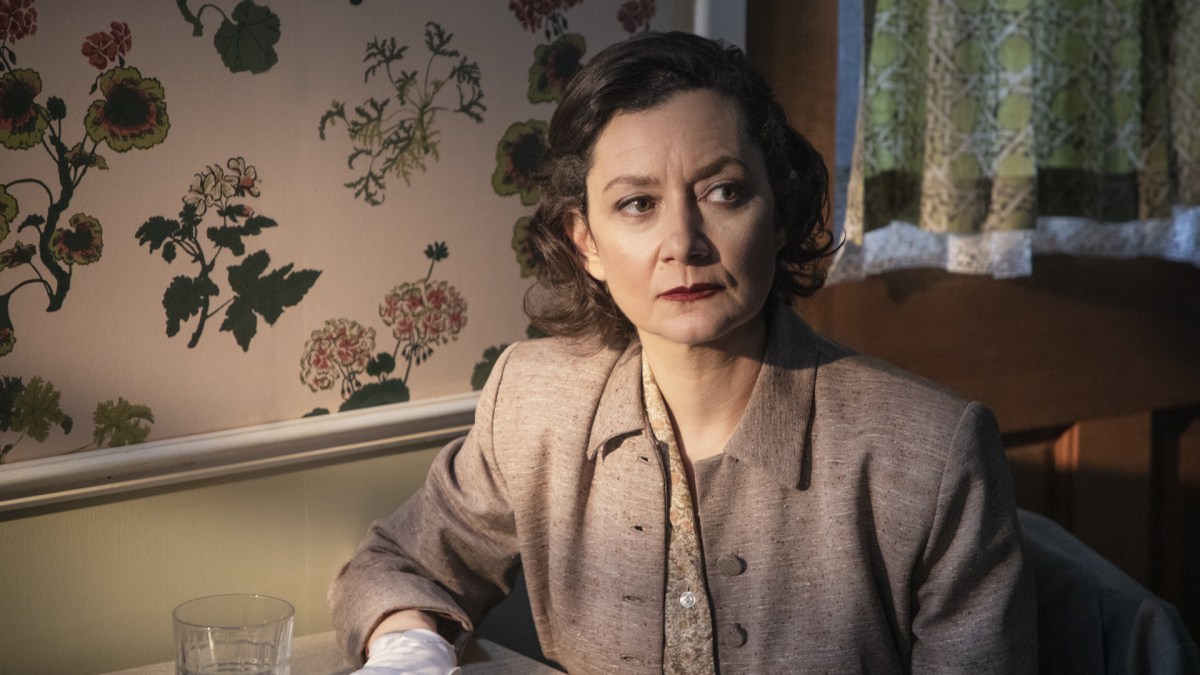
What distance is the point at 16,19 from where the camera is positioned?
55.4 inches

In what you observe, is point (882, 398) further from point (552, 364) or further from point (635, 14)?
point (635, 14)

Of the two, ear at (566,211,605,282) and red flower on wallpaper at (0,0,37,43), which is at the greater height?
red flower on wallpaper at (0,0,37,43)

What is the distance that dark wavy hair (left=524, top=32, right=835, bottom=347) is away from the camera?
4.64ft

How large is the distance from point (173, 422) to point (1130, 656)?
1.15 m

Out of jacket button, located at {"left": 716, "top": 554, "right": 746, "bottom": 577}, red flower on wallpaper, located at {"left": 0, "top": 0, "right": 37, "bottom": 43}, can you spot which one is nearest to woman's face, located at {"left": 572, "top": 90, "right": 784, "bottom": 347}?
jacket button, located at {"left": 716, "top": 554, "right": 746, "bottom": 577}

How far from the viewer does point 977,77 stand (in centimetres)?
218

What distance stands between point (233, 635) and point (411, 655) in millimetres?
193

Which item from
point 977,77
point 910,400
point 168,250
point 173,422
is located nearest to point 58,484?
point 173,422

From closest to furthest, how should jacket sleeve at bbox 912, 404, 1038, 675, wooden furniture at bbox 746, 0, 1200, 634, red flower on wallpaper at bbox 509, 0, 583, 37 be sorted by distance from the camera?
jacket sleeve at bbox 912, 404, 1038, 675, red flower on wallpaper at bbox 509, 0, 583, 37, wooden furniture at bbox 746, 0, 1200, 634

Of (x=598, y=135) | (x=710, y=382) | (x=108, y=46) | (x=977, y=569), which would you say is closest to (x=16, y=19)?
(x=108, y=46)

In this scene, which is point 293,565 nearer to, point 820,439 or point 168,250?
point 168,250

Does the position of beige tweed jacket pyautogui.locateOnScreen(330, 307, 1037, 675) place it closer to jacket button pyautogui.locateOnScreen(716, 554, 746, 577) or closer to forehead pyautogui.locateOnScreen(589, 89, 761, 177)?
jacket button pyautogui.locateOnScreen(716, 554, 746, 577)

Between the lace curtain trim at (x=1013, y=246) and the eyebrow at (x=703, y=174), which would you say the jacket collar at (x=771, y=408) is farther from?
the lace curtain trim at (x=1013, y=246)

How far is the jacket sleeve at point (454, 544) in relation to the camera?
157 cm
